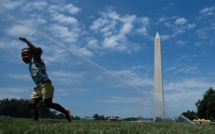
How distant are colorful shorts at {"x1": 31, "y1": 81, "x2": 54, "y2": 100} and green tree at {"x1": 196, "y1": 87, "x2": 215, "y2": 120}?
265ft

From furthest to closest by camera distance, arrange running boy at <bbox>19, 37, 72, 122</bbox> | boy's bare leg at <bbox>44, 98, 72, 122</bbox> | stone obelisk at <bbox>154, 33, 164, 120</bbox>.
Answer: stone obelisk at <bbox>154, 33, 164, 120</bbox>
boy's bare leg at <bbox>44, 98, 72, 122</bbox>
running boy at <bbox>19, 37, 72, 122</bbox>

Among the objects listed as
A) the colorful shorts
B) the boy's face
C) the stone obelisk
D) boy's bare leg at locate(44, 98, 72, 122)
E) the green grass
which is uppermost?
the stone obelisk

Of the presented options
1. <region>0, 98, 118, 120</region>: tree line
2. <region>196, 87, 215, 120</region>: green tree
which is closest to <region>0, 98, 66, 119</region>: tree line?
<region>0, 98, 118, 120</region>: tree line

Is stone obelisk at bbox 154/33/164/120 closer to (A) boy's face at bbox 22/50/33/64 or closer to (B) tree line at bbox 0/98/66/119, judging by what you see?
(A) boy's face at bbox 22/50/33/64

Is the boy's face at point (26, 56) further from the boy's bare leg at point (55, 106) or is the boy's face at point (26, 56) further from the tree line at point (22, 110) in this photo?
the tree line at point (22, 110)

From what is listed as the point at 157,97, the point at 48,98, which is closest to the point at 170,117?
the point at 48,98

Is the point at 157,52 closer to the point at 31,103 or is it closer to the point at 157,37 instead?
the point at 157,37

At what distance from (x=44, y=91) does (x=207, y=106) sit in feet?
274

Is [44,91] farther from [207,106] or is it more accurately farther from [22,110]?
[207,106]

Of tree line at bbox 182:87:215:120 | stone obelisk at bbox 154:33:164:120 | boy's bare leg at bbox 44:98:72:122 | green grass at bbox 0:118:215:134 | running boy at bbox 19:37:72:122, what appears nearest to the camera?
green grass at bbox 0:118:215:134

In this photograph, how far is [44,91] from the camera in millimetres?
6152

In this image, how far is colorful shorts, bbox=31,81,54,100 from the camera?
20.2 feet

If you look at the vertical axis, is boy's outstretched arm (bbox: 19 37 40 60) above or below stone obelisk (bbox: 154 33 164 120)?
below

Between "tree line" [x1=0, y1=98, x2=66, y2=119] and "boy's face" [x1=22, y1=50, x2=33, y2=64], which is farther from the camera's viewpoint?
"tree line" [x1=0, y1=98, x2=66, y2=119]
